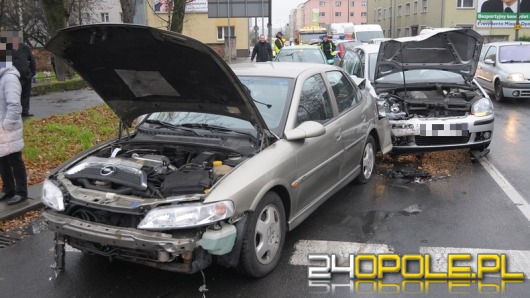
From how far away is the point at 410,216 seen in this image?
202 inches

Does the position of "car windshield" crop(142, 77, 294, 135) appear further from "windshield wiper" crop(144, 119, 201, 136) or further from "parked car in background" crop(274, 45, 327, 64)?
"parked car in background" crop(274, 45, 327, 64)

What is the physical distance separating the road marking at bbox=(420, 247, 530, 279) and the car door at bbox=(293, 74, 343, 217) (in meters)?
1.08

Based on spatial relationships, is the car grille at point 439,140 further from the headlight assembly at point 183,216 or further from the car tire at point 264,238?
the headlight assembly at point 183,216

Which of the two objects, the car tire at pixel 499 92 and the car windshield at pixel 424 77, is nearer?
the car windshield at pixel 424 77

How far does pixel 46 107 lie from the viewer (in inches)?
500

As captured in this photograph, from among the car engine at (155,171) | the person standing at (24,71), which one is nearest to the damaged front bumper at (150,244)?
the car engine at (155,171)

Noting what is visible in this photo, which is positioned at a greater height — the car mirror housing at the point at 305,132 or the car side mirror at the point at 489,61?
the car side mirror at the point at 489,61

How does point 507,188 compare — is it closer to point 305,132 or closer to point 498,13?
point 305,132

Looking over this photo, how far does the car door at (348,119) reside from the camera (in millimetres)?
5242

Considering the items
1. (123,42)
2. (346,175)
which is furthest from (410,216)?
(123,42)

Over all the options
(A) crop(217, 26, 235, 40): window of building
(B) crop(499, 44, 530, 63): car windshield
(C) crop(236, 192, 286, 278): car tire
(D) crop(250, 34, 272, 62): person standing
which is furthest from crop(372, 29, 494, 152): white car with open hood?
(A) crop(217, 26, 235, 40): window of building

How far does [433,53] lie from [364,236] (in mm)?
4709

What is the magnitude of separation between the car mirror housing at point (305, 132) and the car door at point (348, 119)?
34.9 inches

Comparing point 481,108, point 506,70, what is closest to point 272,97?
point 481,108
